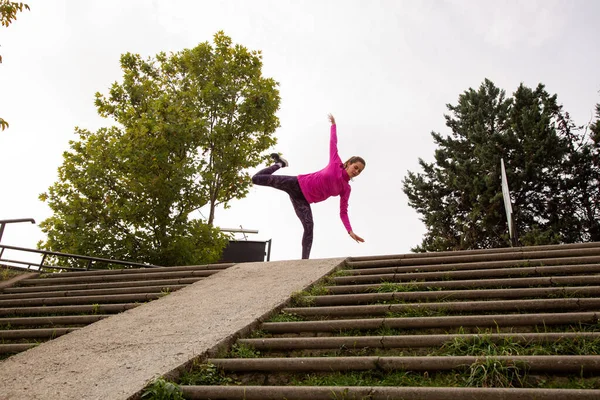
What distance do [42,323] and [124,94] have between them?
13.9 meters

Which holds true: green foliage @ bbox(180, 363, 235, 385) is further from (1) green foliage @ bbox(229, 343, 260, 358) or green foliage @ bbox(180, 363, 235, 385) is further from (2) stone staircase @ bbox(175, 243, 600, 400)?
(1) green foliage @ bbox(229, 343, 260, 358)

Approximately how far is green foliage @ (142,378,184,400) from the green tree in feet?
35.7

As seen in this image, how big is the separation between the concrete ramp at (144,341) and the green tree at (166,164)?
26.7 feet

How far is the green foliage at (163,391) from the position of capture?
10.7ft

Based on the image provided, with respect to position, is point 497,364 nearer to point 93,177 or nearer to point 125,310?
point 125,310

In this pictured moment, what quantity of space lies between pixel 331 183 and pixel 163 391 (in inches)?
189

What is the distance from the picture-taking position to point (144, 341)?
14.8 ft

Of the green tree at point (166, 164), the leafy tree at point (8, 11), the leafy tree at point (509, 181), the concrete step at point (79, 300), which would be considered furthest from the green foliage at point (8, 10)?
the leafy tree at point (509, 181)

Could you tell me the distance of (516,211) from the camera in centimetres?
2533

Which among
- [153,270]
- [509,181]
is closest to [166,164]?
[153,270]

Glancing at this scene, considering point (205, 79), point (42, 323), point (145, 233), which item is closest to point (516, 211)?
point (205, 79)

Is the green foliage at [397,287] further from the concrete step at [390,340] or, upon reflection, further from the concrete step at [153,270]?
the concrete step at [153,270]

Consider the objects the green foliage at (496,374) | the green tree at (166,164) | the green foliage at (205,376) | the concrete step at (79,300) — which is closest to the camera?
the green foliage at (496,374)

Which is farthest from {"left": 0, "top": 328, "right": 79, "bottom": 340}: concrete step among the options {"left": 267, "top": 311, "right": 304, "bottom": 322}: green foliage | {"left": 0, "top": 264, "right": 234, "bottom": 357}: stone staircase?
{"left": 267, "top": 311, "right": 304, "bottom": 322}: green foliage
